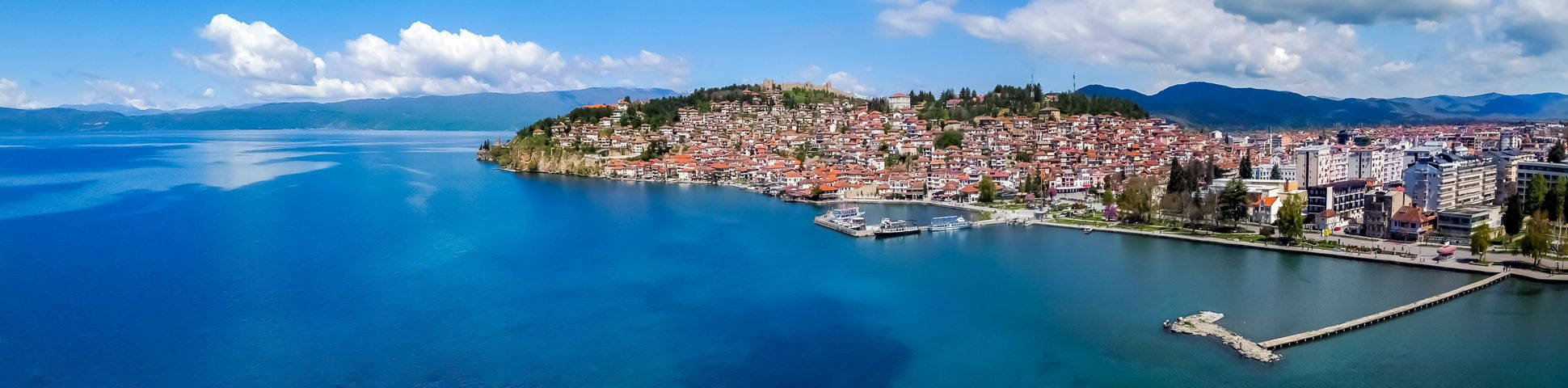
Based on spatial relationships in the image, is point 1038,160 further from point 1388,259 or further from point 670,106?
point 670,106

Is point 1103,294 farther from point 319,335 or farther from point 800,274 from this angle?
point 319,335

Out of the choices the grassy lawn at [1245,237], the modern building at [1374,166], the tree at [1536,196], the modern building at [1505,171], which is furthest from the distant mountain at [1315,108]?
the grassy lawn at [1245,237]

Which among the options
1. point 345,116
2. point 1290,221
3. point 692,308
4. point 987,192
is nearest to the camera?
point 692,308

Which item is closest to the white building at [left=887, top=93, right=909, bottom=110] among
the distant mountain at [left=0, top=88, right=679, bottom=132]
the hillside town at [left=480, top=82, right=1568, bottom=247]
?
the hillside town at [left=480, top=82, right=1568, bottom=247]

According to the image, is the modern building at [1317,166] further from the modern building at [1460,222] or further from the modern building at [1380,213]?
the modern building at [1460,222]

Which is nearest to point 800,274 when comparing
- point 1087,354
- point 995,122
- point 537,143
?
point 1087,354

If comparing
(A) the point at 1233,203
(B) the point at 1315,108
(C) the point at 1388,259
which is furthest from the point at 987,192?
(B) the point at 1315,108

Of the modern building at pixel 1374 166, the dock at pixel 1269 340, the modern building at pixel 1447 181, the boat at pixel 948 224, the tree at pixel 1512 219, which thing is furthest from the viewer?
the modern building at pixel 1374 166
